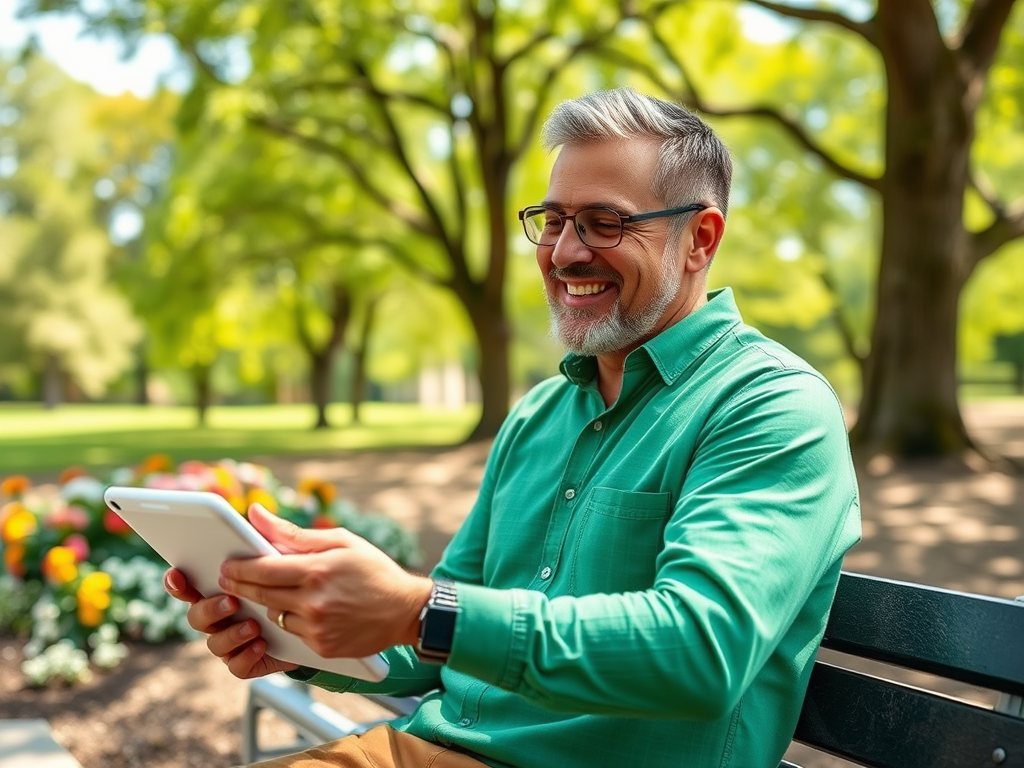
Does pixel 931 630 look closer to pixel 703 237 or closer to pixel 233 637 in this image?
pixel 703 237

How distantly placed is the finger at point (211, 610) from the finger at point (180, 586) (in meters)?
0.01

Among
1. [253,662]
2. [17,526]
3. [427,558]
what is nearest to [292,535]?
[253,662]

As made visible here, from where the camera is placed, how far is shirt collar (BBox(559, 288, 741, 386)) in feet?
6.97

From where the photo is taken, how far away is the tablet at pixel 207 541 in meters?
1.57

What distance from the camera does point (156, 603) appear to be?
19.9 ft

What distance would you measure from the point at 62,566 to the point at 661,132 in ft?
15.6

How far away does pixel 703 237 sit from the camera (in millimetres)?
2258

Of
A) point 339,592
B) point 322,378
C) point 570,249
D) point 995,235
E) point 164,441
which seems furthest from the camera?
point 322,378

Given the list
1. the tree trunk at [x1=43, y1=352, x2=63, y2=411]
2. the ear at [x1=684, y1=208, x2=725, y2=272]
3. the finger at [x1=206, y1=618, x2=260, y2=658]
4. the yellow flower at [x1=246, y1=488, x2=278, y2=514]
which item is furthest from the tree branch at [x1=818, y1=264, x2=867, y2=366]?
the tree trunk at [x1=43, y1=352, x2=63, y2=411]

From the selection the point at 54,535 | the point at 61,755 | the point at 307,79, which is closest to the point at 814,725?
the point at 61,755

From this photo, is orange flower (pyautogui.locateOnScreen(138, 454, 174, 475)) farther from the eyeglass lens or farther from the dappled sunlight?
the eyeglass lens

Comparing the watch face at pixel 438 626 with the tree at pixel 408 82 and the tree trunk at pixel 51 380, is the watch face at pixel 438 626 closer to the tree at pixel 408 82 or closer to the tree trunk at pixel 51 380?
the tree at pixel 408 82

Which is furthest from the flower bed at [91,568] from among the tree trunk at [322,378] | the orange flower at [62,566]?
the tree trunk at [322,378]

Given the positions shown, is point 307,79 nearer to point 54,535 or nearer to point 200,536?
point 54,535
